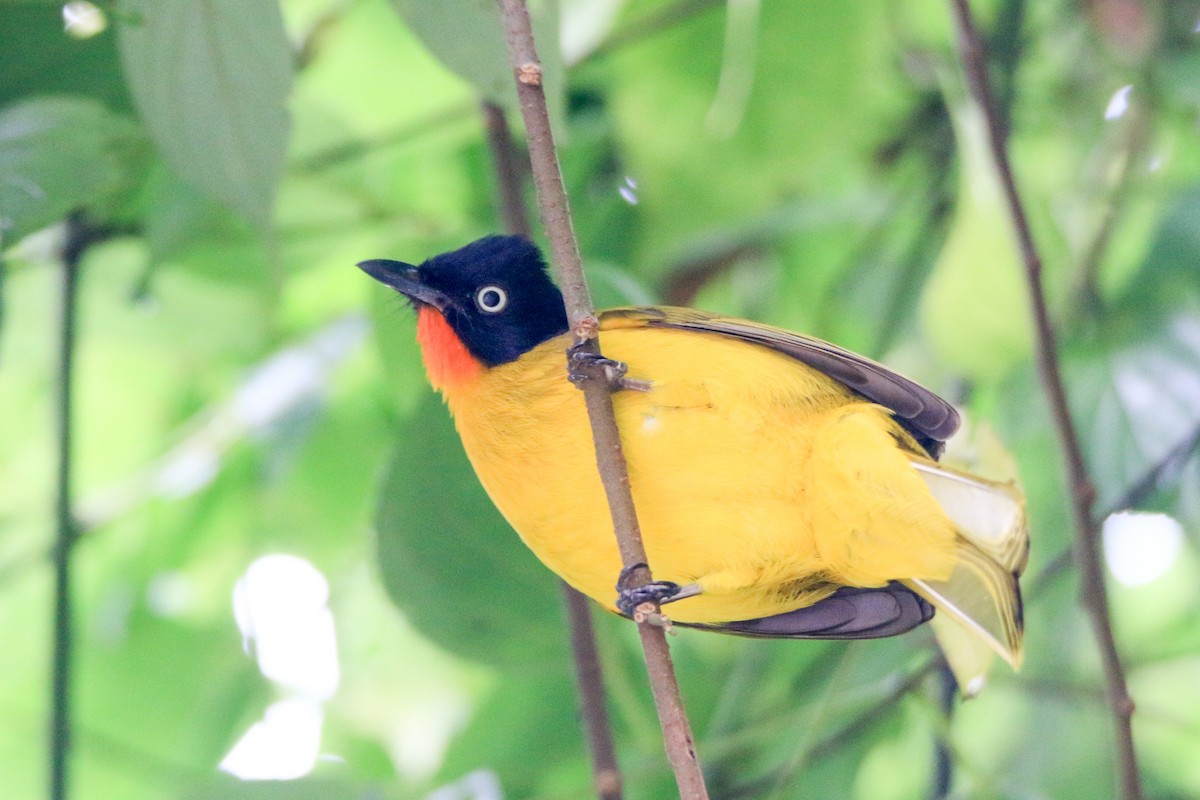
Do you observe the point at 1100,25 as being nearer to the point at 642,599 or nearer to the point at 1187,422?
the point at 1187,422

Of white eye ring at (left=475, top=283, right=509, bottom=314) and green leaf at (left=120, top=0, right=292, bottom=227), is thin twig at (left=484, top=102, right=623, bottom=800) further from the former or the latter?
green leaf at (left=120, top=0, right=292, bottom=227)

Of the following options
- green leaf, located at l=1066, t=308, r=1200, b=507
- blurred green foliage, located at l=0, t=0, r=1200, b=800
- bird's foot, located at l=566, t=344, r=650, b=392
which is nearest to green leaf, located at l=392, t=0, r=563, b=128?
blurred green foliage, located at l=0, t=0, r=1200, b=800

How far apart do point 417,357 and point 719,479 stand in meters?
0.86

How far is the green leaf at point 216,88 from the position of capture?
1746 mm

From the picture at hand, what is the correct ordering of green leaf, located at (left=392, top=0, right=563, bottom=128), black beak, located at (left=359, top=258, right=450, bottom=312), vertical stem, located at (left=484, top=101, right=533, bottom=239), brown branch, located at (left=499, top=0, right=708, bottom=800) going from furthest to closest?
vertical stem, located at (left=484, top=101, right=533, bottom=239) < black beak, located at (left=359, top=258, right=450, bottom=312) < green leaf, located at (left=392, top=0, right=563, bottom=128) < brown branch, located at (left=499, top=0, right=708, bottom=800)

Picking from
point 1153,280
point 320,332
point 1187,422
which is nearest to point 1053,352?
point 1187,422

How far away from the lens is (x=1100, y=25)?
3.48 m

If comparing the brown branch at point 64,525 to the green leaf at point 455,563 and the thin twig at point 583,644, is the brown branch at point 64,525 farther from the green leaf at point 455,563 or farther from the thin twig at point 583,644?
the thin twig at point 583,644

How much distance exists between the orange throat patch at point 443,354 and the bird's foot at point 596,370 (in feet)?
1.15

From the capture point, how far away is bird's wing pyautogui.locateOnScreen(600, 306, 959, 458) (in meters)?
1.96

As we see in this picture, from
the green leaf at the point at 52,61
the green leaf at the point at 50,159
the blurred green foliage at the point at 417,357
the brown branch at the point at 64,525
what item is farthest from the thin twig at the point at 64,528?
the green leaf at the point at 50,159

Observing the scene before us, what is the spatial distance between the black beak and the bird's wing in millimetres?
319

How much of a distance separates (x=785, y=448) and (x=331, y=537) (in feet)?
5.43

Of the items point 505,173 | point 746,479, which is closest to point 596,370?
point 746,479
